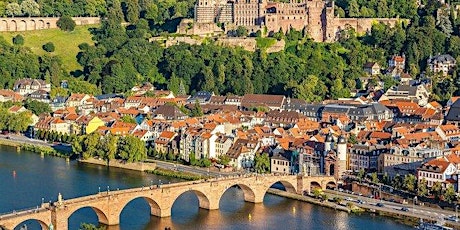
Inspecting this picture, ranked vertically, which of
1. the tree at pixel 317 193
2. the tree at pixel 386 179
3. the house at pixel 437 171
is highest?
the house at pixel 437 171

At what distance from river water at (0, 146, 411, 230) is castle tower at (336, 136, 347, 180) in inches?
112

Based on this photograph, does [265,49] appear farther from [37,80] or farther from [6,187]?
[6,187]

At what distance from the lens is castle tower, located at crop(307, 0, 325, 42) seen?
5616 cm

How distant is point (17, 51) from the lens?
57.1m

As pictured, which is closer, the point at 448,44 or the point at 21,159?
the point at 21,159

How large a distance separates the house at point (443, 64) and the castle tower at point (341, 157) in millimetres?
20969

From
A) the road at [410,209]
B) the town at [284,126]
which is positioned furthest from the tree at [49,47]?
the road at [410,209]

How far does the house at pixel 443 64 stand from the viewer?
51.3 metres

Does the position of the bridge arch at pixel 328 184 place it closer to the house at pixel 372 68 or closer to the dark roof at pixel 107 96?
the house at pixel 372 68

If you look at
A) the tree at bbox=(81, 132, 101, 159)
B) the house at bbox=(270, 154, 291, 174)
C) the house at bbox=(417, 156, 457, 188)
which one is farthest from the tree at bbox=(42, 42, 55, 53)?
the house at bbox=(417, 156, 457, 188)

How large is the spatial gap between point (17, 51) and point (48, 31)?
5410mm

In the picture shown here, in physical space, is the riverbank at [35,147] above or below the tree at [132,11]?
below

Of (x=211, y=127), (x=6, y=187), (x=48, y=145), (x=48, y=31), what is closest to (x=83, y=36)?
(x=48, y=31)

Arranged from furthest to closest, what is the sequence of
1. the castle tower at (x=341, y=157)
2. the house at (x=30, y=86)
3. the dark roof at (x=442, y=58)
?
the house at (x=30, y=86)
the dark roof at (x=442, y=58)
the castle tower at (x=341, y=157)
